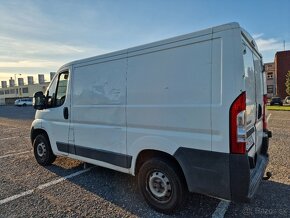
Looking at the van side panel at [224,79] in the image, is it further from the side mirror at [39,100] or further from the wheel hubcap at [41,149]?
the wheel hubcap at [41,149]

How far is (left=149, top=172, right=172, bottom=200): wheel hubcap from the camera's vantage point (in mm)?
3627

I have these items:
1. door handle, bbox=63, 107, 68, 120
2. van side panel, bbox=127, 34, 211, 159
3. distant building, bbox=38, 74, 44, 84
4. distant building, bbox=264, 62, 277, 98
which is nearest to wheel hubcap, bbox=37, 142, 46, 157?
door handle, bbox=63, 107, 68, 120

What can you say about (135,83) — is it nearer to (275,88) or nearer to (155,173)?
(155,173)

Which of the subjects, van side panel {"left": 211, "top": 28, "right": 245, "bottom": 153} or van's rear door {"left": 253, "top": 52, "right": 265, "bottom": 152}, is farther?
van's rear door {"left": 253, "top": 52, "right": 265, "bottom": 152}

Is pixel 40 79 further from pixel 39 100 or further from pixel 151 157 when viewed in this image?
pixel 151 157

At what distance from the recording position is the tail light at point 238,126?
290 cm

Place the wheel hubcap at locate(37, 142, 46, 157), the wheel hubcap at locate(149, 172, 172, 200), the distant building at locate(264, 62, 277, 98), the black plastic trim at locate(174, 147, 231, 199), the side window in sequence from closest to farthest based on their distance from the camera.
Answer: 1. the black plastic trim at locate(174, 147, 231, 199)
2. the wheel hubcap at locate(149, 172, 172, 200)
3. the side window
4. the wheel hubcap at locate(37, 142, 46, 157)
5. the distant building at locate(264, 62, 277, 98)

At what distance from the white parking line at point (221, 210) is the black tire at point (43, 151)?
394cm

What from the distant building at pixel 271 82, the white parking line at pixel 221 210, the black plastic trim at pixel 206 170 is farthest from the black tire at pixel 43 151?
the distant building at pixel 271 82

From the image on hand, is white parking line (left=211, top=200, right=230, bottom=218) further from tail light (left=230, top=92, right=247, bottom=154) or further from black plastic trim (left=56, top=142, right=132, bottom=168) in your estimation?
black plastic trim (left=56, top=142, right=132, bottom=168)

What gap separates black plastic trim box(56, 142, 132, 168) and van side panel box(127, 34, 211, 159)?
238mm

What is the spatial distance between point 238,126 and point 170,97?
3.17 ft

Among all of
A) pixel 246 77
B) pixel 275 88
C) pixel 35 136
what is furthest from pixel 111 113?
pixel 275 88

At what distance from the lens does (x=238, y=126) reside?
2.93 metres
